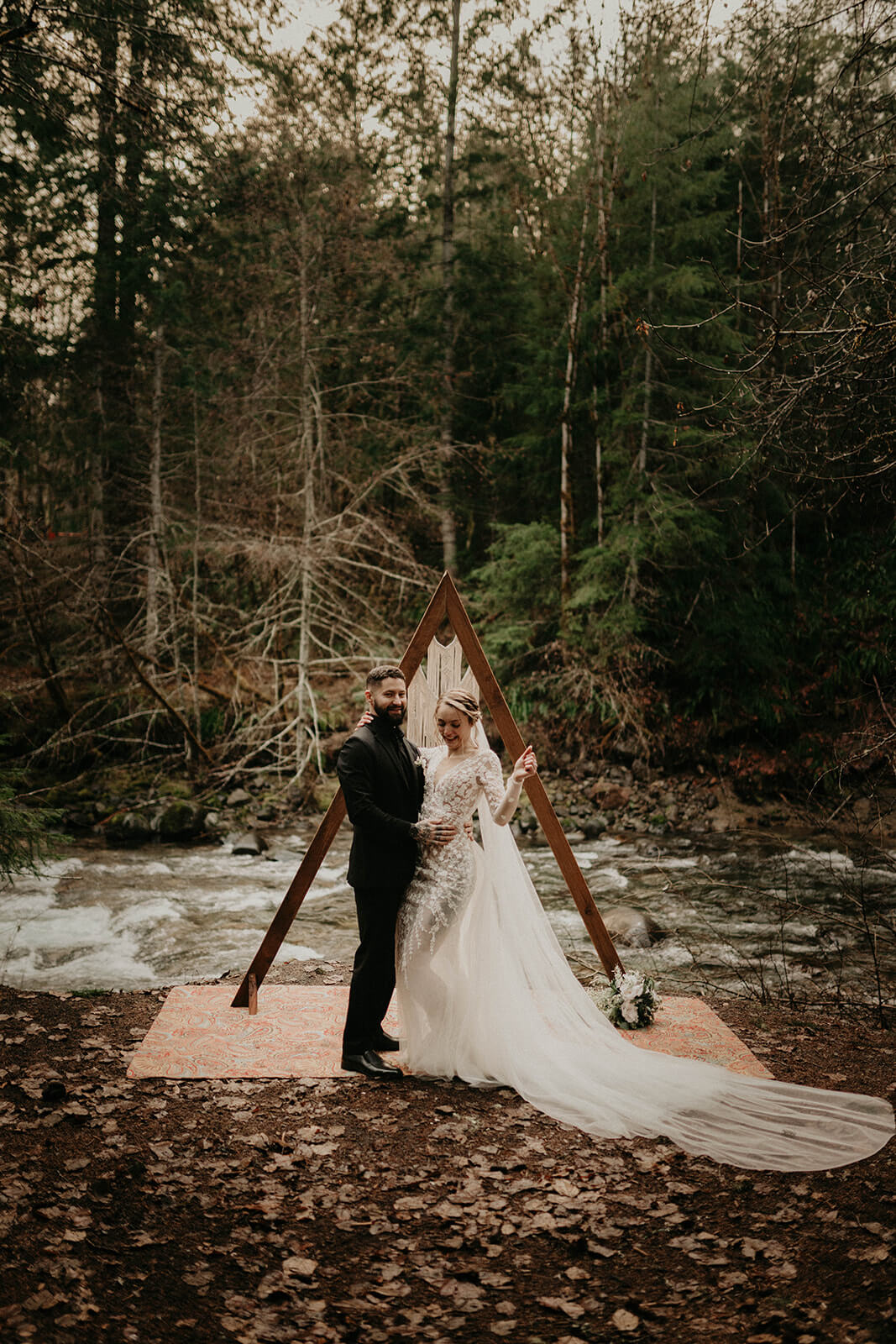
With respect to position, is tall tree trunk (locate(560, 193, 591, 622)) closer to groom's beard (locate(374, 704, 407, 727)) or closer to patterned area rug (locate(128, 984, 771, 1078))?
patterned area rug (locate(128, 984, 771, 1078))

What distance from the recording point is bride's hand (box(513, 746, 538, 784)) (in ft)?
16.4

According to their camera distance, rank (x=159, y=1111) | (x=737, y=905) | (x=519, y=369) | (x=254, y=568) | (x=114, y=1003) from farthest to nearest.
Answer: (x=519, y=369) → (x=254, y=568) → (x=737, y=905) → (x=114, y=1003) → (x=159, y=1111)

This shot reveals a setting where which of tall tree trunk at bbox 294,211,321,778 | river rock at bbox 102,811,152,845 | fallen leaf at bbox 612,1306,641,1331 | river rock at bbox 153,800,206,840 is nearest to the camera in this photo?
fallen leaf at bbox 612,1306,641,1331

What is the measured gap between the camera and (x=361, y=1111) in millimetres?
4621

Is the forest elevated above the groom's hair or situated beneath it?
elevated above

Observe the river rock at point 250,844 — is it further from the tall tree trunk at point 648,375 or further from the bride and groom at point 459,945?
the tall tree trunk at point 648,375

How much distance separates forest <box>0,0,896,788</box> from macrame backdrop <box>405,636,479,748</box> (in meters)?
7.42

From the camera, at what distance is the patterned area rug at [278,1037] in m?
5.05

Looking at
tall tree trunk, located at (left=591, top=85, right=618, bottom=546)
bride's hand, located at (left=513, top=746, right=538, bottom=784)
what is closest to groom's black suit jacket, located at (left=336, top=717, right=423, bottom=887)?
bride's hand, located at (left=513, top=746, right=538, bottom=784)

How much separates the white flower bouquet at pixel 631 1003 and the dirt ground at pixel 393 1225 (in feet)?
3.39

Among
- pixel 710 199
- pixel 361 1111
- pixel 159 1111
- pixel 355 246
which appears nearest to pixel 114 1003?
pixel 159 1111

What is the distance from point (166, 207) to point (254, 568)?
16.7 feet

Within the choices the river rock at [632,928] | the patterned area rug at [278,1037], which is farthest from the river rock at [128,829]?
the patterned area rug at [278,1037]

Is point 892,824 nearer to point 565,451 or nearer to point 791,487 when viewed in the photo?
point 791,487
